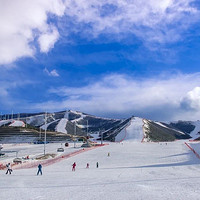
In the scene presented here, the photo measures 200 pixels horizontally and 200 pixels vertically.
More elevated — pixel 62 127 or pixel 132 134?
pixel 62 127

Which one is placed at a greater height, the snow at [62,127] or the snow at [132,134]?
the snow at [62,127]

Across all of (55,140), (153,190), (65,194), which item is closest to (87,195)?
(65,194)

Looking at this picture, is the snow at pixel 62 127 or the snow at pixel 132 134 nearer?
the snow at pixel 132 134

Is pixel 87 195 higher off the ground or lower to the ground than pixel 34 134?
lower

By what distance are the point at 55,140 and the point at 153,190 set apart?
97762 mm

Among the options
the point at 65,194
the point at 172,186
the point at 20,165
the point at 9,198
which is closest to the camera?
the point at 9,198

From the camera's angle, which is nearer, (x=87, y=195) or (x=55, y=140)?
(x=87, y=195)

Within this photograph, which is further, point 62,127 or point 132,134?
point 62,127

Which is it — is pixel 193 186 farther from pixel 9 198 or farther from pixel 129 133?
pixel 129 133

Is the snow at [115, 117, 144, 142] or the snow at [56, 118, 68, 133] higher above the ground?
the snow at [56, 118, 68, 133]

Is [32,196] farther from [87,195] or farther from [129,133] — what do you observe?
[129,133]

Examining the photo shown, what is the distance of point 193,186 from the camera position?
1691 centimetres

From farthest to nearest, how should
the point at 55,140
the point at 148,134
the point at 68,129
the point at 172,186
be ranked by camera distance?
the point at 68,129, the point at 148,134, the point at 55,140, the point at 172,186

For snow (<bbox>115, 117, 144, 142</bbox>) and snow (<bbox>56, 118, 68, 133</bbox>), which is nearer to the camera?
snow (<bbox>115, 117, 144, 142</bbox>)
